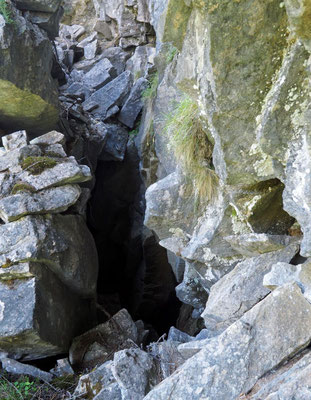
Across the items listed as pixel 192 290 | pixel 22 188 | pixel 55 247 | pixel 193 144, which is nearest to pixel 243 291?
pixel 193 144

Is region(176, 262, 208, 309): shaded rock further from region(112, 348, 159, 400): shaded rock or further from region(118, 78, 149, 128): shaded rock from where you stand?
region(118, 78, 149, 128): shaded rock

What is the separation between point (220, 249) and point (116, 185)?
8.31m

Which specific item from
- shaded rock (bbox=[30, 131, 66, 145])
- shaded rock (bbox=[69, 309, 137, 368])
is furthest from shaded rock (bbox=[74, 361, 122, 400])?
shaded rock (bbox=[30, 131, 66, 145])

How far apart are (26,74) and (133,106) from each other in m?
5.09

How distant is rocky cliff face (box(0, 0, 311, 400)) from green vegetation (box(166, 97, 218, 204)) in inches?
0.8

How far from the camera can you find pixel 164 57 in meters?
8.89

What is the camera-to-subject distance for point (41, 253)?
22.5 feet

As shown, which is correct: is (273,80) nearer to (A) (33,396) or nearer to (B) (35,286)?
(B) (35,286)

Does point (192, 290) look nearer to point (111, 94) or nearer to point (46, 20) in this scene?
point (46, 20)

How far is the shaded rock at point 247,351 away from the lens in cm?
351

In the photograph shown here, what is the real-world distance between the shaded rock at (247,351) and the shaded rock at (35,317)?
10.4 ft

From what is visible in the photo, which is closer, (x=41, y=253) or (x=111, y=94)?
(x=41, y=253)

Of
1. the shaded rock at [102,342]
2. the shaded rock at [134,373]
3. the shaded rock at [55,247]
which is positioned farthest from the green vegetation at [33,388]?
the shaded rock at [55,247]

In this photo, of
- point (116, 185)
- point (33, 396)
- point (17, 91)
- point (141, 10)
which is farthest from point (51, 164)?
point (141, 10)
